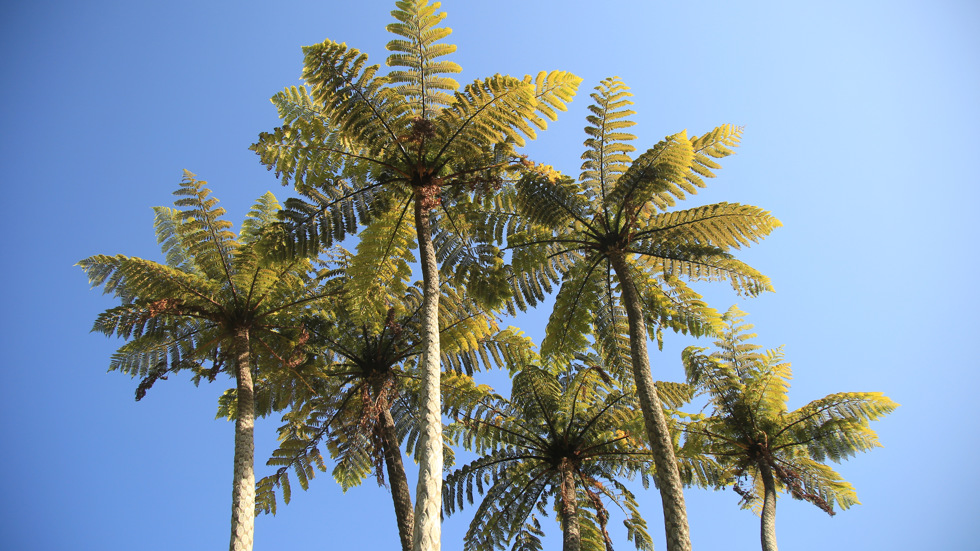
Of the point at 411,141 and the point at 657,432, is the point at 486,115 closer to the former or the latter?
the point at 411,141

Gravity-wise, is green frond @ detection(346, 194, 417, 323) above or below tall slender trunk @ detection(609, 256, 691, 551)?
above

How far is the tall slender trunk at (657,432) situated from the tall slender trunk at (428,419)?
7.21 ft

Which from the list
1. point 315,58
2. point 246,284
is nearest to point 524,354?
point 246,284

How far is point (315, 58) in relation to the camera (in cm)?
663

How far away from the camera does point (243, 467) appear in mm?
6777

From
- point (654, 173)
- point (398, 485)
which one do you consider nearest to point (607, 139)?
point (654, 173)

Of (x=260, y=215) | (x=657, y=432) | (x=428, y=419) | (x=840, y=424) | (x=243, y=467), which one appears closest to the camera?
(x=428, y=419)

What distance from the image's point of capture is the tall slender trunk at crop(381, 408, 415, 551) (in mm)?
7191

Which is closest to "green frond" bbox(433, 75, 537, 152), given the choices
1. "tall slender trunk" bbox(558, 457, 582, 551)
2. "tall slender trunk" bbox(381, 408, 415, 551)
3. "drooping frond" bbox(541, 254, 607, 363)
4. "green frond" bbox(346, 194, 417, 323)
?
"green frond" bbox(346, 194, 417, 323)

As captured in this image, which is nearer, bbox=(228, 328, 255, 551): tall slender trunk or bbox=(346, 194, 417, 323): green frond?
bbox=(228, 328, 255, 551): tall slender trunk

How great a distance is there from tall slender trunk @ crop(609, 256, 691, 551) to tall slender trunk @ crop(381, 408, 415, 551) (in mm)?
3157

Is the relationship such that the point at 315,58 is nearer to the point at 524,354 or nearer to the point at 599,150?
the point at 599,150

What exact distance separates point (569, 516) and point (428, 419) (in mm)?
3319

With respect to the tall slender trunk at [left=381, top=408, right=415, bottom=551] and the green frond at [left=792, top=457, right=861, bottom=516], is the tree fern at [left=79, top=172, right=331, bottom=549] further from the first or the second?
the green frond at [left=792, top=457, right=861, bottom=516]
